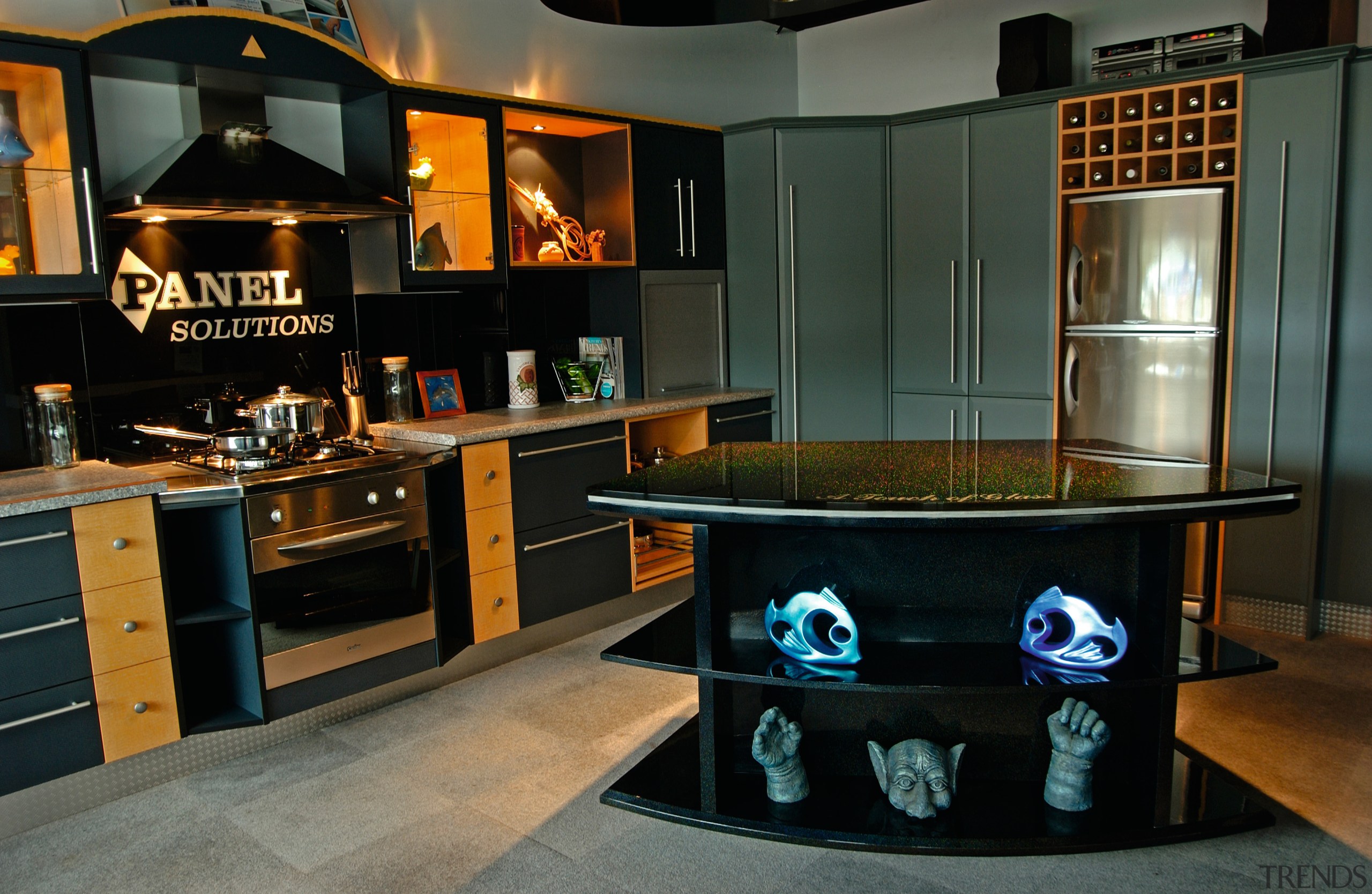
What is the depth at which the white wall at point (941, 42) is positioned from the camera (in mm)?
4398

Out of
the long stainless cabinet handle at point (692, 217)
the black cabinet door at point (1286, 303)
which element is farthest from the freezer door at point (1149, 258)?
the long stainless cabinet handle at point (692, 217)

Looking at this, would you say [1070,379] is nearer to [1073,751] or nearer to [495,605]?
[1073,751]

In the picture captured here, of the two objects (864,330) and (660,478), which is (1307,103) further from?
(660,478)

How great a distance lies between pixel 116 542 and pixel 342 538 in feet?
2.06

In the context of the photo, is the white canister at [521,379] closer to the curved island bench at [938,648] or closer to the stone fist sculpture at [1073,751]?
the curved island bench at [938,648]

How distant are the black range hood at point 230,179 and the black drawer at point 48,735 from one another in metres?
1.38

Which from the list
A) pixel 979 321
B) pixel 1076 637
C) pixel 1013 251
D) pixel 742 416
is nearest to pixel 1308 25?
pixel 1013 251

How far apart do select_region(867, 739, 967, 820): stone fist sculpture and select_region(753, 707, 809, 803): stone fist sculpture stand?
0.20m

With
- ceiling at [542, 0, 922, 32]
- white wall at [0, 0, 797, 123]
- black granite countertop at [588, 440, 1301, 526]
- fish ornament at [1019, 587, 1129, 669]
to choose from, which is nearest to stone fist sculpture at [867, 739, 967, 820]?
fish ornament at [1019, 587, 1129, 669]

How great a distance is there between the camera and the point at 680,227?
15.2ft

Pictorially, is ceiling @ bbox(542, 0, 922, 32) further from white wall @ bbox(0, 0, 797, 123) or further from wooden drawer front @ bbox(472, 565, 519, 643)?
wooden drawer front @ bbox(472, 565, 519, 643)

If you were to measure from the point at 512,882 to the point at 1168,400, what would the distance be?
3118 millimetres

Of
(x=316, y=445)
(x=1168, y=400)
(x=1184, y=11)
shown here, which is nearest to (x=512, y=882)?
(x=316, y=445)

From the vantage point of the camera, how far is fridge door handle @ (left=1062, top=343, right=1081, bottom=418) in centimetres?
422
